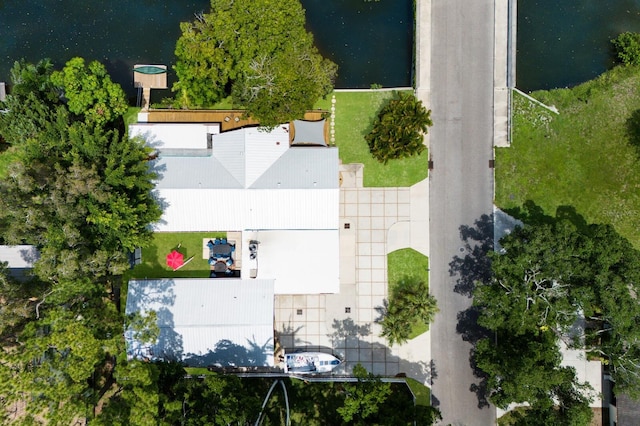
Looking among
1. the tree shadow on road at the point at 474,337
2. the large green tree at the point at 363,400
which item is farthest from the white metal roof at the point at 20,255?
the tree shadow on road at the point at 474,337

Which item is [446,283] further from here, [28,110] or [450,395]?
[28,110]

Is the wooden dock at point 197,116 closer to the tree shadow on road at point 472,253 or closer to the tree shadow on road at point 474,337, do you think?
the tree shadow on road at point 472,253

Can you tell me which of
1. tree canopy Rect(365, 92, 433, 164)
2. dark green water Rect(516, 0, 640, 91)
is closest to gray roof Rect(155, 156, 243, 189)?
tree canopy Rect(365, 92, 433, 164)

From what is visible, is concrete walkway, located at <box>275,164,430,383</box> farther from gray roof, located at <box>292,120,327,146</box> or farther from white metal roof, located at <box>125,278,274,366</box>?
gray roof, located at <box>292,120,327,146</box>

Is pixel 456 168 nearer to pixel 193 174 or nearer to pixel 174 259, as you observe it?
pixel 193 174

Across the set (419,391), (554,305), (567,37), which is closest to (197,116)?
(419,391)

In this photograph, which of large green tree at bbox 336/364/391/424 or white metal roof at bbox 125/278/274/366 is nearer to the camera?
large green tree at bbox 336/364/391/424

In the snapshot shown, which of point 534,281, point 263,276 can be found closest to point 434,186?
point 534,281
